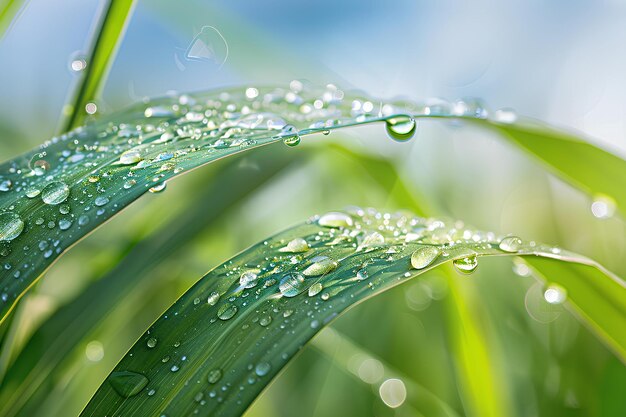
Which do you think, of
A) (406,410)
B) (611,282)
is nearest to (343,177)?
(406,410)

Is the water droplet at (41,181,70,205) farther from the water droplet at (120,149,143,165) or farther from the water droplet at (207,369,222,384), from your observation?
the water droplet at (207,369,222,384)

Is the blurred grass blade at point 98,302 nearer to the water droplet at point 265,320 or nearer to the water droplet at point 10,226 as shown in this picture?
the water droplet at point 10,226

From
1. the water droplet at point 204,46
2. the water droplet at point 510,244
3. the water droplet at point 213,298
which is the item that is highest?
the water droplet at point 204,46

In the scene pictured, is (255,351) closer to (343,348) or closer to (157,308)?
(343,348)

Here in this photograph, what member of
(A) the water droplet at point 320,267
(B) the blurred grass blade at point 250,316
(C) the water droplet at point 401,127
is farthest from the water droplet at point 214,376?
(C) the water droplet at point 401,127

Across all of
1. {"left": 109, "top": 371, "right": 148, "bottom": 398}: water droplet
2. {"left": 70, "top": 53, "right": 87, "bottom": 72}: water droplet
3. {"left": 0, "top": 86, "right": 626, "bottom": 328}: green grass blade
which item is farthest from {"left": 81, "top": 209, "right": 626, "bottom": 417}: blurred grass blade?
{"left": 70, "top": 53, "right": 87, "bottom": 72}: water droplet
